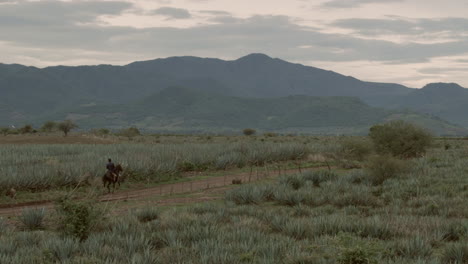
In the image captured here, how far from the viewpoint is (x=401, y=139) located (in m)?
29.5

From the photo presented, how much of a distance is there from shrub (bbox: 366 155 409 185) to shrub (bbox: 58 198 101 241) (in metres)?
11.6

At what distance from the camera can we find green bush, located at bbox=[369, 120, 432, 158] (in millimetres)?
29656

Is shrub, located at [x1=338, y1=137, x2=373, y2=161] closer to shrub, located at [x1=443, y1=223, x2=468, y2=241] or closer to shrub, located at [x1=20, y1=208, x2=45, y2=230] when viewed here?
shrub, located at [x1=443, y1=223, x2=468, y2=241]

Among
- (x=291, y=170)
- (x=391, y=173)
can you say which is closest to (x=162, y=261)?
(x=391, y=173)

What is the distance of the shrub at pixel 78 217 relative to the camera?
9.86 meters

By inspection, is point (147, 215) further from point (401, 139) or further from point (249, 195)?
point (401, 139)

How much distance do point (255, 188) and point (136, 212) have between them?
4.60 m

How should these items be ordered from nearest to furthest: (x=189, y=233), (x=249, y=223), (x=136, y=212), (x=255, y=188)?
(x=189, y=233) < (x=249, y=223) < (x=136, y=212) < (x=255, y=188)

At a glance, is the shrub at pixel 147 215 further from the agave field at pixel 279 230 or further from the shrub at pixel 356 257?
the shrub at pixel 356 257

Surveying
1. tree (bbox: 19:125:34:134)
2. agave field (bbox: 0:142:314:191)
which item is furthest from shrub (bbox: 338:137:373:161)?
tree (bbox: 19:125:34:134)

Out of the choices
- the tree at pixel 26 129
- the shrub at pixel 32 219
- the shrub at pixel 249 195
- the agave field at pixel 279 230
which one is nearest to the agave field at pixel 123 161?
the agave field at pixel 279 230

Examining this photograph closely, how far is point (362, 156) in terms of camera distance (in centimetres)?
3084

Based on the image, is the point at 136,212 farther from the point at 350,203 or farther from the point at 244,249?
Result: the point at 350,203

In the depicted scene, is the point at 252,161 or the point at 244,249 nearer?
the point at 244,249
